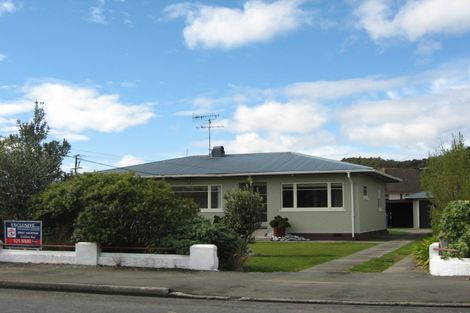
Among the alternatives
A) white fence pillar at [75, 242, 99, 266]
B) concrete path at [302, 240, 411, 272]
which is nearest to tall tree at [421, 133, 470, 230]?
concrete path at [302, 240, 411, 272]

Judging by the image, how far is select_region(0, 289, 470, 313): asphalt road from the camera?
29.8ft

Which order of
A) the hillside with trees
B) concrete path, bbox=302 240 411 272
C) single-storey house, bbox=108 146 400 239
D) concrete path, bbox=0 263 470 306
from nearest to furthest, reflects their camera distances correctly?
concrete path, bbox=0 263 470 306 → concrete path, bbox=302 240 411 272 → single-storey house, bbox=108 146 400 239 → the hillside with trees

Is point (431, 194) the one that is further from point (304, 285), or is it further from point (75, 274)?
point (75, 274)

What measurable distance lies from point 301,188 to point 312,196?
630 mm

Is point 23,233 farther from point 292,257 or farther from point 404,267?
point 404,267

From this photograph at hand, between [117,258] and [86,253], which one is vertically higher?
[86,253]

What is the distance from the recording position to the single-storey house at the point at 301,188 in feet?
89.6

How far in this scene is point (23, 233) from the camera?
15.9 m

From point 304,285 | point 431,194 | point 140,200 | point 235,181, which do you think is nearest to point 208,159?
point 235,181

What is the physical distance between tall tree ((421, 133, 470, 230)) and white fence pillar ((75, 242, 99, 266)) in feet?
39.1

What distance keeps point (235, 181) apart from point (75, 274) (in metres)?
16.2

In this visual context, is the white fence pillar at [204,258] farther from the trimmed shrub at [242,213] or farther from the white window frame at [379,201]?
the white window frame at [379,201]

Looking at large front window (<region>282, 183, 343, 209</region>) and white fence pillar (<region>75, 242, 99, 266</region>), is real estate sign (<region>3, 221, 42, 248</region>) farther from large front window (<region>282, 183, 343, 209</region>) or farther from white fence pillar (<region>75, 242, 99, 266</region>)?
large front window (<region>282, 183, 343, 209</region>)

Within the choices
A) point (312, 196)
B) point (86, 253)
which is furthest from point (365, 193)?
point (86, 253)
